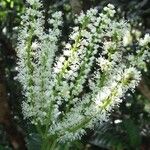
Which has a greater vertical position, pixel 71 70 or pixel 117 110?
pixel 117 110

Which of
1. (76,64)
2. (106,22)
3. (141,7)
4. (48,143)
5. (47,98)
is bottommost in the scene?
(48,143)

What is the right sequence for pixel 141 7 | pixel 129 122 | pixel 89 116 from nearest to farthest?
pixel 89 116, pixel 141 7, pixel 129 122

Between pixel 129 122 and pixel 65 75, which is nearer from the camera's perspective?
pixel 65 75

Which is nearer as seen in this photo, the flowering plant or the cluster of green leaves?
the flowering plant

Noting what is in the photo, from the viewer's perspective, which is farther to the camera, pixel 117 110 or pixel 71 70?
pixel 117 110

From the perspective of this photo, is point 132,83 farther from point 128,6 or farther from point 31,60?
point 128,6

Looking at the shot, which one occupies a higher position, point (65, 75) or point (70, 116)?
point (65, 75)

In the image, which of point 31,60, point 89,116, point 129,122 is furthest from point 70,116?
point 129,122

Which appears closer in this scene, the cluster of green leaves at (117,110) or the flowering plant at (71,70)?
the flowering plant at (71,70)
